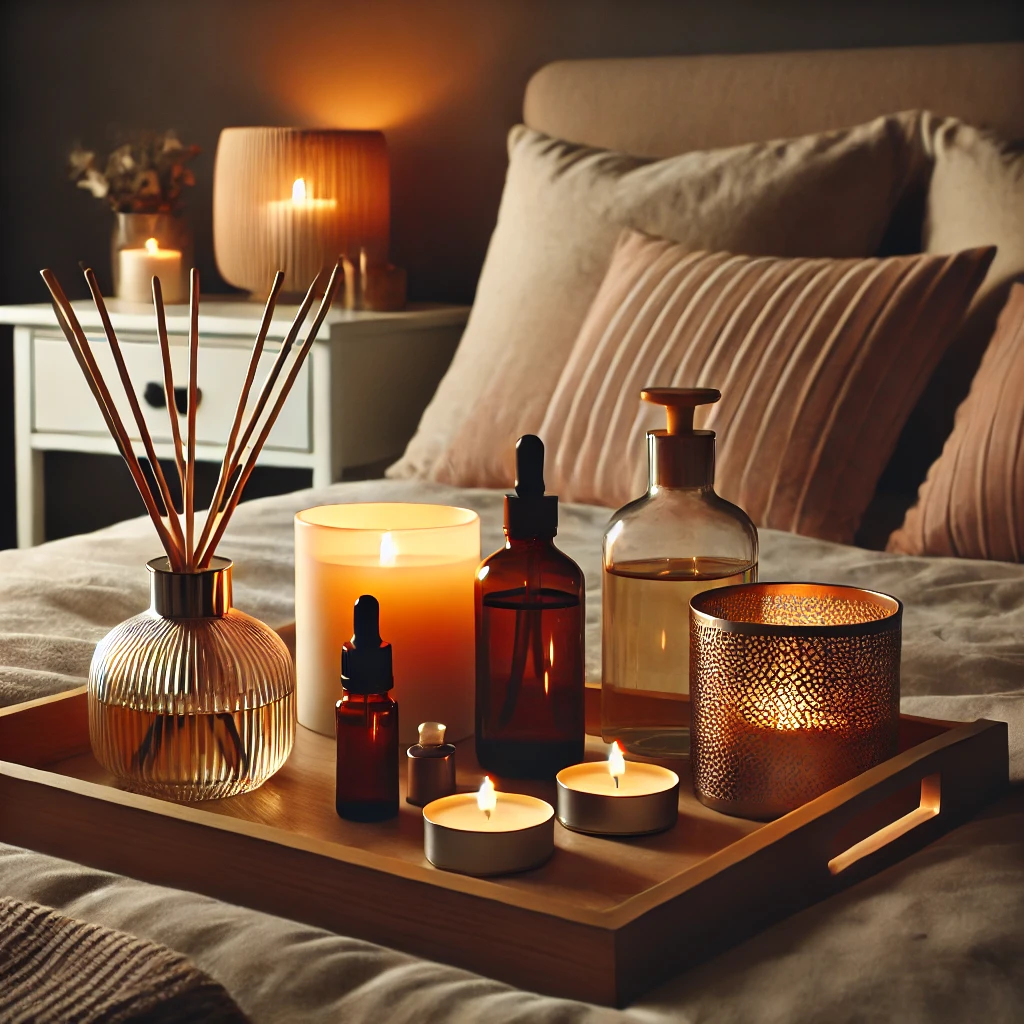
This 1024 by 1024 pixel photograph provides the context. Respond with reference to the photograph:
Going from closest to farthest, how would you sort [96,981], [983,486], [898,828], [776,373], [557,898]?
[96,981]
[557,898]
[898,828]
[983,486]
[776,373]

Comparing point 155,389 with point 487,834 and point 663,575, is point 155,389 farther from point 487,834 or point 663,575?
point 487,834

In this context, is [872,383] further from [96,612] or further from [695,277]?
[96,612]

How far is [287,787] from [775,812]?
269 mm

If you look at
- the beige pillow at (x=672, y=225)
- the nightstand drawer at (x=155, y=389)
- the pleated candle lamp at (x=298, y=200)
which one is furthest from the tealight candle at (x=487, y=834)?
the pleated candle lamp at (x=298, y=200)

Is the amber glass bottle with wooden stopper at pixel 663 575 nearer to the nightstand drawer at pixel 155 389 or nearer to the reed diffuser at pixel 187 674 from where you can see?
the reed diffuser at pixel 187 674

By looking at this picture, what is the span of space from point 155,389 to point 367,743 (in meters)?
1.76

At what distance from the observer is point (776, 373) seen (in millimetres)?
1563

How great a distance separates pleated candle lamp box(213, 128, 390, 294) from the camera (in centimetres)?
250

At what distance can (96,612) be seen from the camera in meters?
1.20

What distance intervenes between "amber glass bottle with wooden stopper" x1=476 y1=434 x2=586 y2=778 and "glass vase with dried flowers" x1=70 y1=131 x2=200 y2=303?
6.31 feet

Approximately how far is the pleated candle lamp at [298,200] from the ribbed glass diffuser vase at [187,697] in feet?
5.75

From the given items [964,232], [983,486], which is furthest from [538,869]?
[964,232]

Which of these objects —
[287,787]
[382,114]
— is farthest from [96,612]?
[382,114]

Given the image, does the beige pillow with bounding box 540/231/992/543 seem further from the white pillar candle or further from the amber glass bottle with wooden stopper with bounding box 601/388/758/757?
the white pillar candle
